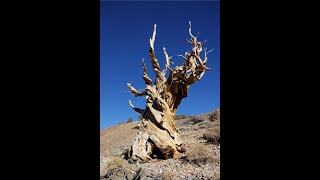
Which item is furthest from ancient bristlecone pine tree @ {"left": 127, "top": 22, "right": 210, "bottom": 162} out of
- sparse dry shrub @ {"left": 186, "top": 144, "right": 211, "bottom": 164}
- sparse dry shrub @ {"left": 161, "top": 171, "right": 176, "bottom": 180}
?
sparse dry shrub @ {"left": 161, "top": 171, "right": 176, "bottom": 180}

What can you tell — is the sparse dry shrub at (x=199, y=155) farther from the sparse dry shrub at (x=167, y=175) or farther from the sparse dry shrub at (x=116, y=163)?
the sparse dry shrub at (x=116, y=163)

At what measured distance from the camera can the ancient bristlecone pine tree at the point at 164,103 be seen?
9.01 m

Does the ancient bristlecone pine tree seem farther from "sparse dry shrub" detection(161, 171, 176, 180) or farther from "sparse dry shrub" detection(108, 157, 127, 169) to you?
"sparse dry shrub" detection(161, 171, 176, 180)

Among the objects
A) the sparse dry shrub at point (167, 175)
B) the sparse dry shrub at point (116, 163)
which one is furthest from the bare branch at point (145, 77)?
the sparse dry shrub at point (167, 175)

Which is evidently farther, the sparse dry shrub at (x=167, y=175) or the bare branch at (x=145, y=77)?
the bare branch at (x=145, y=77)

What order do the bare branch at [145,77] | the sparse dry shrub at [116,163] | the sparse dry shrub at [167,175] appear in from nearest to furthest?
the sparse dry shrub at [167,175]
the sparse dry shrub at [116,163]
the bare branch at [145,77]

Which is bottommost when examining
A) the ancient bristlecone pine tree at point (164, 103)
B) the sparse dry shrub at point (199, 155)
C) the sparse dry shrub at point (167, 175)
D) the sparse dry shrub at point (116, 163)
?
the sparse dry shrub at point (167, 175)

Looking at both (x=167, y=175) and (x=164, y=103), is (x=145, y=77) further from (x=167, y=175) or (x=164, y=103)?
(x=167, y=175)
